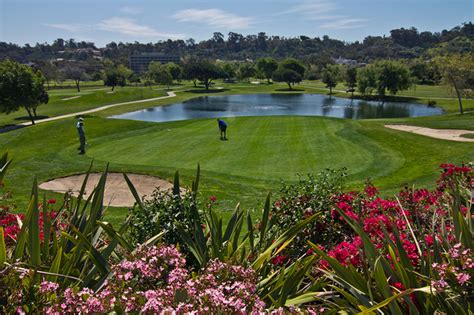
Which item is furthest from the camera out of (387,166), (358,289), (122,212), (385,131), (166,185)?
(385,131)

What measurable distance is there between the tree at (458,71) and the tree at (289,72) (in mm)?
65676

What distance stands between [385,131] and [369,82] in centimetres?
6248

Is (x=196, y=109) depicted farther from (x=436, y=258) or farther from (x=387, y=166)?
(x=436, y=258)

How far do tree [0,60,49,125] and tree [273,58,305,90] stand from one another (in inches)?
3091

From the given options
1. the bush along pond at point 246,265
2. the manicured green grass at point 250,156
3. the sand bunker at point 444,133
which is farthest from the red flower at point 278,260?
the sand bunker at point 444,133

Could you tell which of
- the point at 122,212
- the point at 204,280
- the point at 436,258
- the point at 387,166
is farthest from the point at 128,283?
the point at 387,166

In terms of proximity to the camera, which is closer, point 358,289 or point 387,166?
point 358,289

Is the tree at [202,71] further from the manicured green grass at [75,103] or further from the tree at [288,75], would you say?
the manicured green grass at [75,103]

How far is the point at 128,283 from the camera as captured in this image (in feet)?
10.1

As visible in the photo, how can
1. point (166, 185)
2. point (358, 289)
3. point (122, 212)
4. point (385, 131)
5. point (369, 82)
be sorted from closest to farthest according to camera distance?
point (358, 289) < point (122, 212) < point (166, 185) < point (385, 131) < point (369, 82)

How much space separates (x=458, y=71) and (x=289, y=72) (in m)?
70.2

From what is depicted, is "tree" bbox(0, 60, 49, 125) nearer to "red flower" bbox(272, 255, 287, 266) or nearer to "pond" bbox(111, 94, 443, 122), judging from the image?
"pond" bbox(111, 94, 443, 122)

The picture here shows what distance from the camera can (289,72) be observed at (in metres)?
113

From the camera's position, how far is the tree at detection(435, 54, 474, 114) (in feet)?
148
